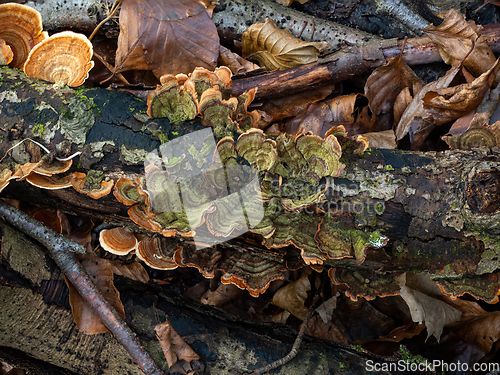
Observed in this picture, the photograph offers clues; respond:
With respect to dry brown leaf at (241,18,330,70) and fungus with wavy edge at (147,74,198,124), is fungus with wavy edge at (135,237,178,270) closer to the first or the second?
fungus with wavy edge at (147,74,198,124)

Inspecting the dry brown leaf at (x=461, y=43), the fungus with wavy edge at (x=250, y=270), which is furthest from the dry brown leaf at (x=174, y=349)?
the dry brown leaf at (x=461, y=43)

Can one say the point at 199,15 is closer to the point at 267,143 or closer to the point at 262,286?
the point at 267,143

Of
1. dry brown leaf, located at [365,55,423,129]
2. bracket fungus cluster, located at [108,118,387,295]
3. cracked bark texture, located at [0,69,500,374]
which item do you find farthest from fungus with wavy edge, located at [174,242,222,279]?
dry brown leaf, located at [365,55,423,129]

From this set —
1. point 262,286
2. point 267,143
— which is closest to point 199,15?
point 267,143

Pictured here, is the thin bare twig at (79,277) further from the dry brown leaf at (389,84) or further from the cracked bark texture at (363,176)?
the dry brown leaf at (389,84)

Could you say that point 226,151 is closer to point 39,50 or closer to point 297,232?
point 297,232

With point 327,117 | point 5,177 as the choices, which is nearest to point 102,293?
point 5,177
